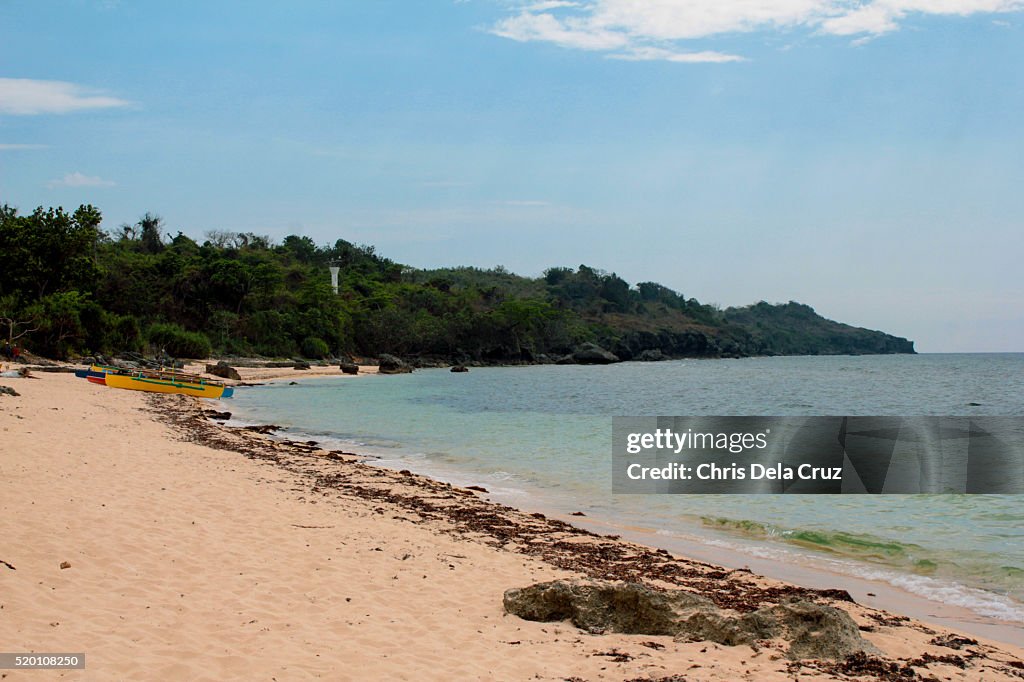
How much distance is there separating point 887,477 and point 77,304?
38.5m

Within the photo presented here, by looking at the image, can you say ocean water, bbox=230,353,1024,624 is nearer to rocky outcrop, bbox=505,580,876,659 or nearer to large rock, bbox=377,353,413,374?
rocky outcrop, bbox=505,580,876,659

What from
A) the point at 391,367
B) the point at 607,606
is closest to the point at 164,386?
the point at 607,606

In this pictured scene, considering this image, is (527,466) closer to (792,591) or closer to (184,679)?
(792,591)

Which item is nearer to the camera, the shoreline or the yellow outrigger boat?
the shoreline

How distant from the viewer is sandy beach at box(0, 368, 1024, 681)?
16.4 feet

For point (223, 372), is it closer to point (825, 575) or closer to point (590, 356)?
point (825, 575)

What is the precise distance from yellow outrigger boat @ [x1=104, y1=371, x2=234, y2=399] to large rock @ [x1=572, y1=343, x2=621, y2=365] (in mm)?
72138

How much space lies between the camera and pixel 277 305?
72.7 m

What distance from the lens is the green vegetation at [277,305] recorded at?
42.8 metres

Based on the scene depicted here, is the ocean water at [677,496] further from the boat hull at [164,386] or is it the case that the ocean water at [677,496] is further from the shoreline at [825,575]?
the boat hull at [164,386]

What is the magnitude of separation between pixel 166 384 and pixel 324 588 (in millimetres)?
27546

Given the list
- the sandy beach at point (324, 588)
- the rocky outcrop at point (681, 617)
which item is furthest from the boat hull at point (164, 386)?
the rocky outcrop at point (681, 617)

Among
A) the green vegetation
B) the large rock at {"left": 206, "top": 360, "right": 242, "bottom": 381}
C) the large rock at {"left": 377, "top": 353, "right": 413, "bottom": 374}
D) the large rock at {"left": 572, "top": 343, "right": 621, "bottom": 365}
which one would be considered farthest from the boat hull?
the large rock at {"left": 572, "top": 343, "right": 621, "bottom": 365}

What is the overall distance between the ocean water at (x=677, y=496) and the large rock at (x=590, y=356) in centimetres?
5863
